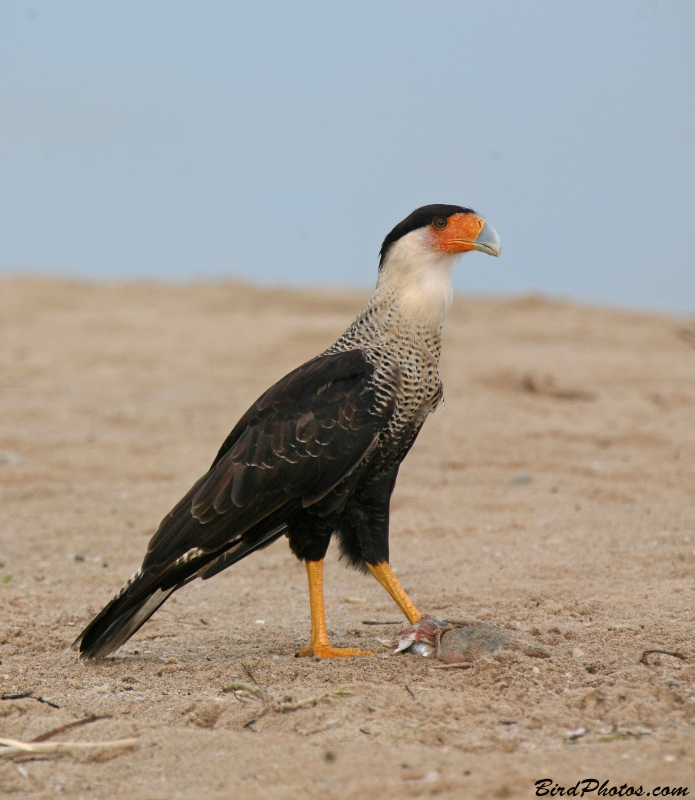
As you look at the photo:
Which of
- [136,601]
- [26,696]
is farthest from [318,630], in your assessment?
[26,696]

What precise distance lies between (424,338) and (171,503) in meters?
3.36

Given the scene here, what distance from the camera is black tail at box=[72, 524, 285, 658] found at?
4.14 m

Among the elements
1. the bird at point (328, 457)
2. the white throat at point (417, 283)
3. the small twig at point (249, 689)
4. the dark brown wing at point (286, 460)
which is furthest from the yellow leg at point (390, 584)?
the white throat at point (417, 283)

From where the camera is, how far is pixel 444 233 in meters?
4.45

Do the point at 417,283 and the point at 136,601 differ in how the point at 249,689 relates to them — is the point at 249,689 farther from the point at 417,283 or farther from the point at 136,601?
the point at 417,283

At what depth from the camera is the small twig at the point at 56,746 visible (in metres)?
3.14

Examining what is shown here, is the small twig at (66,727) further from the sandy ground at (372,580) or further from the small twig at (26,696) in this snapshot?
the small twig at (26,696)

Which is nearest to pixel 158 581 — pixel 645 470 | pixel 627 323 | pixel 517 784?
pixel 517 784

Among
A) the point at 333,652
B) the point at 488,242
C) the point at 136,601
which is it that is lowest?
the point at 333,652

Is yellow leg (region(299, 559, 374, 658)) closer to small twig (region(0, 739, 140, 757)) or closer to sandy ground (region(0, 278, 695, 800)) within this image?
sandy ground (region(0, 278, 695, 800))

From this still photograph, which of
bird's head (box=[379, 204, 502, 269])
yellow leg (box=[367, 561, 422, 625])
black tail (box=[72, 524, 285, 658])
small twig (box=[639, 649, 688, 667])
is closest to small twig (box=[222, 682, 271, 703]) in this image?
black tail (box=[72, 524, 285, 658])

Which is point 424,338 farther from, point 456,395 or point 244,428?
point 456,395

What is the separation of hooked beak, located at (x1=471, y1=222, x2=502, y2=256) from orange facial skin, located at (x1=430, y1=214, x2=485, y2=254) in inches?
0.6

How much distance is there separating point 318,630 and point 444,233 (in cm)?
174
